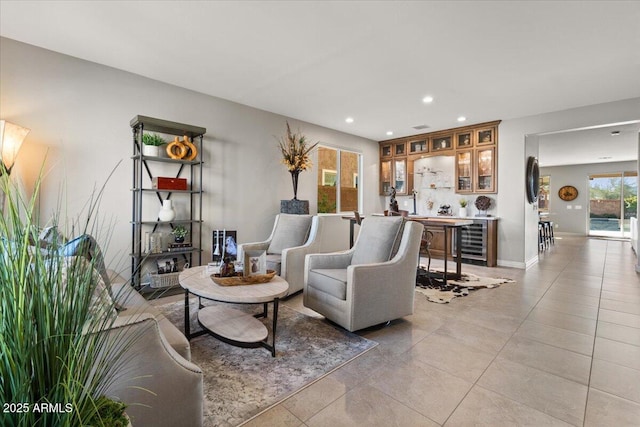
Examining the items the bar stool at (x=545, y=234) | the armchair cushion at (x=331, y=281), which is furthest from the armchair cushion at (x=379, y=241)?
the bar stool at (x=545, y=234)

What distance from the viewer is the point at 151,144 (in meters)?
3.61

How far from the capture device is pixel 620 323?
9.18ft

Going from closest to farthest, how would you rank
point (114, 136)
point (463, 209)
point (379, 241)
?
point (379, 241) → point (114, 136) → point (463, 209)

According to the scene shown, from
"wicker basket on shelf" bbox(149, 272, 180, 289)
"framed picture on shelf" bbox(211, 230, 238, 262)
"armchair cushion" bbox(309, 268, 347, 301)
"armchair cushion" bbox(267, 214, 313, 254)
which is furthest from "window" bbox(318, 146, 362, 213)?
"armchair cushion" bbox(309, 268, 347, 301)

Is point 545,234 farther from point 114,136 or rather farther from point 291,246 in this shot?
point 114,136

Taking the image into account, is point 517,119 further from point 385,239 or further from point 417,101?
point 385,239

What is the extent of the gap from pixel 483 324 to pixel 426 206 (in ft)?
13.9

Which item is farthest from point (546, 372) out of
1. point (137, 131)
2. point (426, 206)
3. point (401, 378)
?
point (426, 206)

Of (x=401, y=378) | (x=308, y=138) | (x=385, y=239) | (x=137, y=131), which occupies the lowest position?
(x=401, y=378)

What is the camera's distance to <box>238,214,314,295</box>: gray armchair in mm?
3516

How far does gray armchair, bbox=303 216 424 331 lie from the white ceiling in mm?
1753

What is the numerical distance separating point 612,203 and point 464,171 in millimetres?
8040

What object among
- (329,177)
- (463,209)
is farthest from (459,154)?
(329,177)

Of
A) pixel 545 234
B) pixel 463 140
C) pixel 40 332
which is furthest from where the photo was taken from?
pixel 545 234
